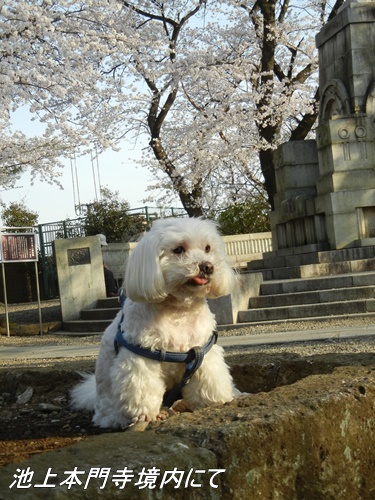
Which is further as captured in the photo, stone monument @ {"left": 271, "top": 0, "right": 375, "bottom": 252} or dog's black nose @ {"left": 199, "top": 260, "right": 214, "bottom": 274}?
A: stone monument @ {"left": 271, "top": 0, "right": 375, "bottom": 252}

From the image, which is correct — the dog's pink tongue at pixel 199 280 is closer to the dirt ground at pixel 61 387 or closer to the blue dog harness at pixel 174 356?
the blue dog harness at pixel 174 356

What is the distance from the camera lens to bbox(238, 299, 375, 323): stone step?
1097cm

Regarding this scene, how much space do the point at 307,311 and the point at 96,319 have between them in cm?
580

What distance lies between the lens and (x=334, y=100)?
51.8 ft

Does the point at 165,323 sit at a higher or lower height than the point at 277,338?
higher

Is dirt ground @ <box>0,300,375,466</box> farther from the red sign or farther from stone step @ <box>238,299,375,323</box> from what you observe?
the red sign

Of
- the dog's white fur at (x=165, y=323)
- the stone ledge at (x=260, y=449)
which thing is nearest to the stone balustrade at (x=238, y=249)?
the dog's white fur at (x=165, y=323)

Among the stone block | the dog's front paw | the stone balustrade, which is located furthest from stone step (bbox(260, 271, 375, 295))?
the stone balustrade

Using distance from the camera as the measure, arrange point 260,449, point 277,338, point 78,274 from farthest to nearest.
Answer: point 78,274, point 277,338, point 260,449

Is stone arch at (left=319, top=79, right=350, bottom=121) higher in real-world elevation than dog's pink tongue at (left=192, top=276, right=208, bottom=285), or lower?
higher

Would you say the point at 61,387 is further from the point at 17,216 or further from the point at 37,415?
the point at 17,216

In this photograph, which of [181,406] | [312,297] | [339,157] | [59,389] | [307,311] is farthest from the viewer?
[339,157]

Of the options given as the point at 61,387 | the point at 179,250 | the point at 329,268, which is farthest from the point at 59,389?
the point at 329,268

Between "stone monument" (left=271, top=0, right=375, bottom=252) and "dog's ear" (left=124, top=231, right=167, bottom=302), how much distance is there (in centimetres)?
1096
